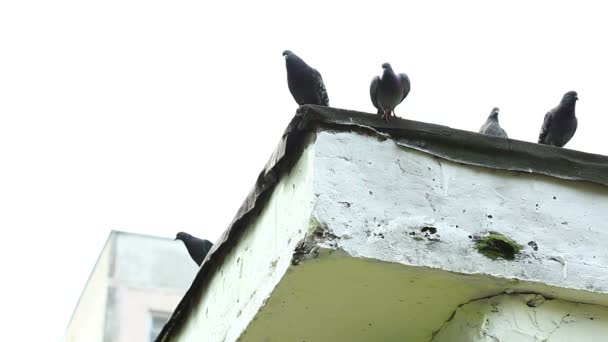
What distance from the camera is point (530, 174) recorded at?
451 cm

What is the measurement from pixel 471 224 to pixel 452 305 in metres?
0.35

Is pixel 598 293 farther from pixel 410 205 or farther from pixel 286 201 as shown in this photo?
pixel 286 201

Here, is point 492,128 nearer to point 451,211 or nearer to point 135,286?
point 451,211

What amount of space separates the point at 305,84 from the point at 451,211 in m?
3.98

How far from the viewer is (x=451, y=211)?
4.35 metres

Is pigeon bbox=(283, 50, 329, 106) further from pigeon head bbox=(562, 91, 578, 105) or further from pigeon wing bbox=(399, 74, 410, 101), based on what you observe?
pigeon head bbox=(562, 91, 578, 105)

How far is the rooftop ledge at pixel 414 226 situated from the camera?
422 cm

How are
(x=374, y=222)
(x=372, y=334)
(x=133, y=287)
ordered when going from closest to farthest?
(x=374, y=222) → (x=372, y=334) → (x=133, y=287)

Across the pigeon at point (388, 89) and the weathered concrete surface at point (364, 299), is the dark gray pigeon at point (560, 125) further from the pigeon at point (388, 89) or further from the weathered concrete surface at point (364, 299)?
the weathered concrete surface at point (364, 299)

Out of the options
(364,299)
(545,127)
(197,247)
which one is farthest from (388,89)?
(197,247)

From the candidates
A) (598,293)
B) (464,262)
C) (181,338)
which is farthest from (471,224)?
(181,338)

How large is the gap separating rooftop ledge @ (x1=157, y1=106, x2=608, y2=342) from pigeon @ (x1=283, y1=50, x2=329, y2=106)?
3.45m

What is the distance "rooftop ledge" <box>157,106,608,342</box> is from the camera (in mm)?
4219

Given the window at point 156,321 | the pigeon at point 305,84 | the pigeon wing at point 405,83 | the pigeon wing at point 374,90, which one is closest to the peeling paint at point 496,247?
the pigeon wing at point 374,90
